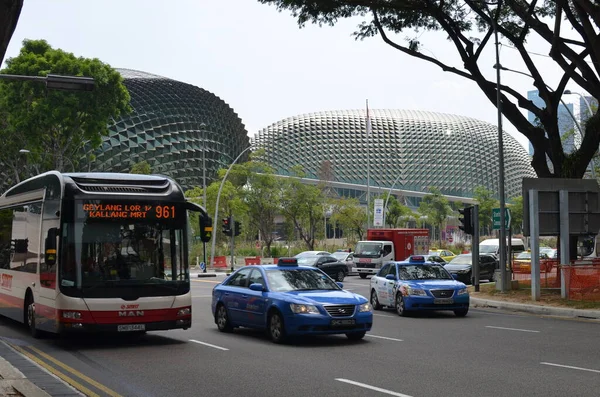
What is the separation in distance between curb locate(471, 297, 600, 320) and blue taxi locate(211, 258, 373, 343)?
8.57 meters

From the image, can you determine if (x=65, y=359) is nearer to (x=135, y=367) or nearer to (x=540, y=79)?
(x=135, y=367)

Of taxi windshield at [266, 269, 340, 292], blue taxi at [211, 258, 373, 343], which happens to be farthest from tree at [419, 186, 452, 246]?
taxi windshield at [266, 269, 340, 292]

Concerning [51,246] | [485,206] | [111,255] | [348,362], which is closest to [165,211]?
[111,255]

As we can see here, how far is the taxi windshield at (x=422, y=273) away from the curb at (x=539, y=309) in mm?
3190


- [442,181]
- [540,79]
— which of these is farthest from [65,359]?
[442,181]

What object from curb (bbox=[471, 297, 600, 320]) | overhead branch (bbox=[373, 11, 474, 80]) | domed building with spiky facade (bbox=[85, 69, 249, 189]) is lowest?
curb (bbox=[471, 297, 600, 320])

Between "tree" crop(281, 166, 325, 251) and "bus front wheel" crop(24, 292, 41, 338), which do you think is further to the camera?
"tree" crop(281, 166, 325, 251)

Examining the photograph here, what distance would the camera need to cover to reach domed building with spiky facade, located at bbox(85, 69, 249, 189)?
94.4 meters

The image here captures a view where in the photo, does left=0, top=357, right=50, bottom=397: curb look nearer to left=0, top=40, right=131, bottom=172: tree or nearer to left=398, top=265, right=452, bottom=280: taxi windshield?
left=398, top=265, right=452, bottom=280: taxi windshield

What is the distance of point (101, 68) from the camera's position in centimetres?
4866

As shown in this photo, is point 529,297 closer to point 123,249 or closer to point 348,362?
point 348,362

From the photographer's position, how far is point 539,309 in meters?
22.8

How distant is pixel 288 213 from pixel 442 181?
270ft

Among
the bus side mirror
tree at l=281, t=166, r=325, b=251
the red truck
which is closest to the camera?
the bus side mirror
